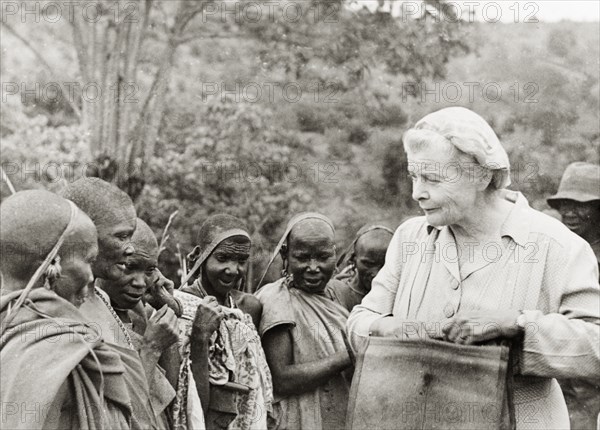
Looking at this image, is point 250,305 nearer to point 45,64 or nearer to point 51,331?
point 51,331

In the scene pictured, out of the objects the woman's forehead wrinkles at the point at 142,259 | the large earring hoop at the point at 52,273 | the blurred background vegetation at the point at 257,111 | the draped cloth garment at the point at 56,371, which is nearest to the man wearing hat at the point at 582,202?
the blurred background vegetation at the point at 257,111

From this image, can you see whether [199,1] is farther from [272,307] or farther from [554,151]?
[272,307]

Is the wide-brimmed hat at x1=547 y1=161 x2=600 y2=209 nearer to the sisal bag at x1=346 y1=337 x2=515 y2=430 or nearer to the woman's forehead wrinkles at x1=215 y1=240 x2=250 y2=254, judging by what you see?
the woman's forehead wrinkles at x1=215 y1=240 x2=250 y2=254

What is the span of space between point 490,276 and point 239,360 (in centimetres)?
171

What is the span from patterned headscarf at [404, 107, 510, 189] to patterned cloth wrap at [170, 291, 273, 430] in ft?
5.45

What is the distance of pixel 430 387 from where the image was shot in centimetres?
383

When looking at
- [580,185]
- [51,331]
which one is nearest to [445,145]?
[51,331]

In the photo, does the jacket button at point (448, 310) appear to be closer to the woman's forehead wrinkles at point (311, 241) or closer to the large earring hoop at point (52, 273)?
the large earring hoop at point (52, 273)

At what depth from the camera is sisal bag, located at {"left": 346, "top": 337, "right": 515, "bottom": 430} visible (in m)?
3.68

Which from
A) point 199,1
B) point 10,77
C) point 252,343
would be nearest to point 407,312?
point 252,343

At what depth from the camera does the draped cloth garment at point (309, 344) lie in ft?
17.9

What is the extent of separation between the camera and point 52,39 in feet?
50.8

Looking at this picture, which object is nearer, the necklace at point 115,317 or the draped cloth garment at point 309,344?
the necklace at point 115,317

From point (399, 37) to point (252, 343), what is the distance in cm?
774
